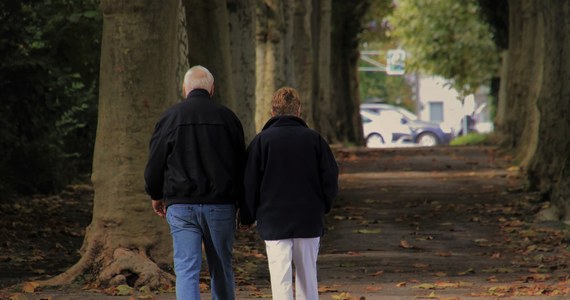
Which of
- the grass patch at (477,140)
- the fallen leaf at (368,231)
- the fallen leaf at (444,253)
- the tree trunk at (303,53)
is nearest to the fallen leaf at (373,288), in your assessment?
the fallen leaf at (444,253)

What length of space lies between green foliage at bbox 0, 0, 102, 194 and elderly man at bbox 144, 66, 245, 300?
9740 mm

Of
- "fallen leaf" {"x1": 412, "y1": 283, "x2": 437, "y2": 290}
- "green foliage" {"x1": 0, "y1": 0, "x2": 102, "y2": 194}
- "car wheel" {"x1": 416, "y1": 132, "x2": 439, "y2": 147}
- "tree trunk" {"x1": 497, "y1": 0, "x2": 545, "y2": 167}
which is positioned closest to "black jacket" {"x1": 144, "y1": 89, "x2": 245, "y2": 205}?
"fallen leaf" {"x1": 412, "y1": 283, "x2": 437, "y2": 290}

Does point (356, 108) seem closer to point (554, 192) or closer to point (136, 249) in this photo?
point (554, 192)

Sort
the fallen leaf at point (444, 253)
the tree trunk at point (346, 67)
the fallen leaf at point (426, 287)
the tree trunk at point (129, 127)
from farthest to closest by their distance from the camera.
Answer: the tree trunk at point (346, 67), the fallen leaf at point (444, 253), the tree trunk at point (129, 127), the fallen leaf at point (426, 287)

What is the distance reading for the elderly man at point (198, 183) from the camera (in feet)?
29.8

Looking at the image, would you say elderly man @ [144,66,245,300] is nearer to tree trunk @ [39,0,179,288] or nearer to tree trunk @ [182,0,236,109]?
tree trunk @ [39,0,179,288]

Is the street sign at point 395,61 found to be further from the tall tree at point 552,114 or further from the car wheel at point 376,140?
the tall tree at point 552,114

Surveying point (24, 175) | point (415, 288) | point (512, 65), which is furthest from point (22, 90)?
point (512, 65)

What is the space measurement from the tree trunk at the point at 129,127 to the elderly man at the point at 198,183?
3.27 m

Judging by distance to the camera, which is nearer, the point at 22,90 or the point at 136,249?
the point at 136,249

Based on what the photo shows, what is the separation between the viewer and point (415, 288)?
12.2m

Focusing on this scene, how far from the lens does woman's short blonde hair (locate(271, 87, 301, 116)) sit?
9109mm

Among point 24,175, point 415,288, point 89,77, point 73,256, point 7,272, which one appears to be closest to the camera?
point 415,288

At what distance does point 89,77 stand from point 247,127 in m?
5.87
